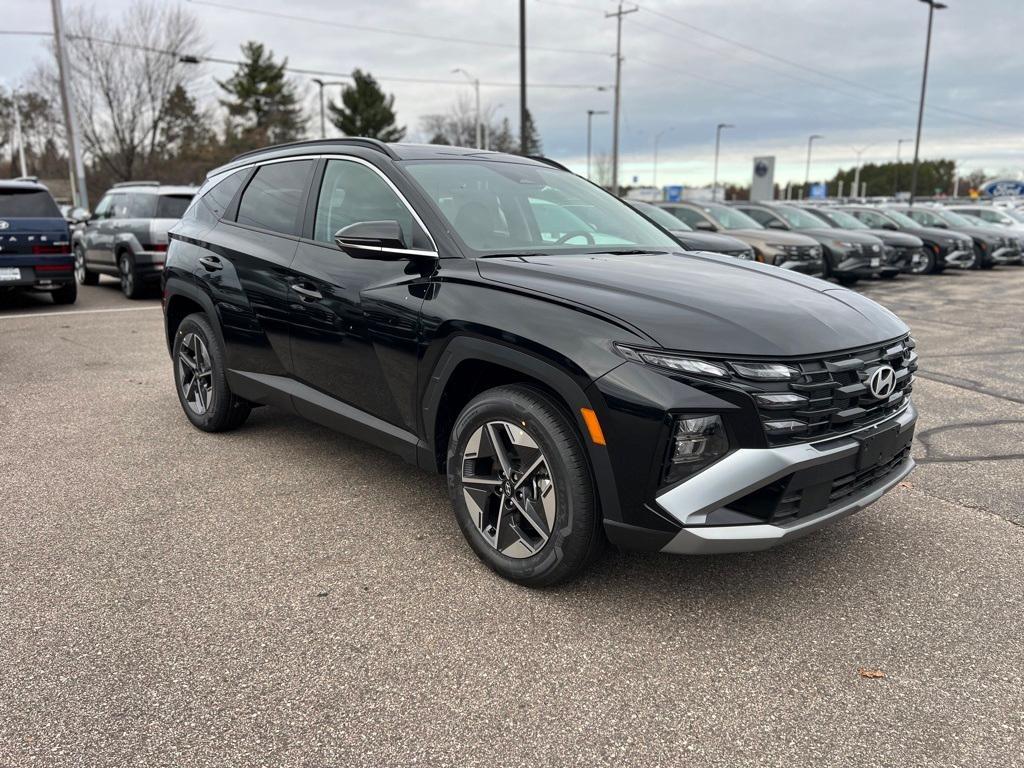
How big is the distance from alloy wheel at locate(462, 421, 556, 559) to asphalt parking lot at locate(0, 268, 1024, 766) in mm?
221

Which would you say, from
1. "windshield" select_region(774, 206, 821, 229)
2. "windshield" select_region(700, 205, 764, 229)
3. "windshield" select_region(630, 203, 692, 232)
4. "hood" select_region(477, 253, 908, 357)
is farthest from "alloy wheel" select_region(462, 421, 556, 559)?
"windshield" select_region(774, 206, 821, 229)

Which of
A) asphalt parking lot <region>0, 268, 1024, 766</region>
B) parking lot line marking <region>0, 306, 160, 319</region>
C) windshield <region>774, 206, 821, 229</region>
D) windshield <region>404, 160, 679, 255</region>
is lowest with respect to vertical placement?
asphalt parking lot <region>0, 268, 1024, 766</region>

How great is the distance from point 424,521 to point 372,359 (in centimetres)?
83

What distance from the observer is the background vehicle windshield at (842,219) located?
17.9m

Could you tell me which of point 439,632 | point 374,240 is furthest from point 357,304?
point 439,632

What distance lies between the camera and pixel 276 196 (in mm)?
4520

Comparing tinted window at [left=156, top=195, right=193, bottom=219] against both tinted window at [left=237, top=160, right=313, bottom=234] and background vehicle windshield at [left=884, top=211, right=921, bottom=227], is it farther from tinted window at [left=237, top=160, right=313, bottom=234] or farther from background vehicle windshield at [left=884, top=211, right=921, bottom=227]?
background vehicle windshield at [left=884, top=211, right=921, bottom=227]

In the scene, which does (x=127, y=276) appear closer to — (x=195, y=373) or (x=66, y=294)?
(x=66, y=294)

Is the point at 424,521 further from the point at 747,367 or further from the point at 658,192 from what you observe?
the point at 658,192

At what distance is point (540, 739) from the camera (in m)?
2.31

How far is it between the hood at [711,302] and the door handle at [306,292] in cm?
100

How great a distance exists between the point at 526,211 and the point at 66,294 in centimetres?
1027

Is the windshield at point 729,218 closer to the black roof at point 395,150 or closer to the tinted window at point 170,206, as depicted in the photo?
the tinted window at point 170,206

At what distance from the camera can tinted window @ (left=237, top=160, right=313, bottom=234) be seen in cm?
431
